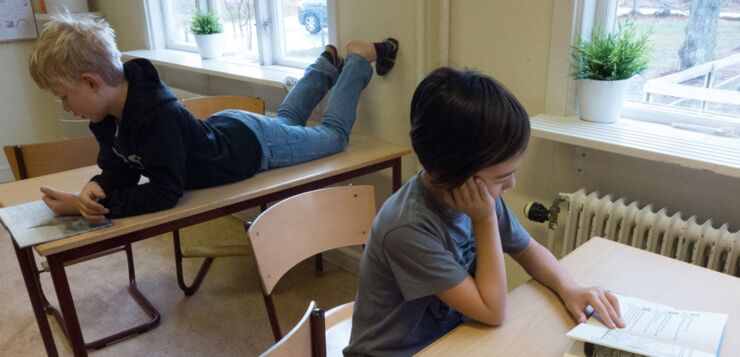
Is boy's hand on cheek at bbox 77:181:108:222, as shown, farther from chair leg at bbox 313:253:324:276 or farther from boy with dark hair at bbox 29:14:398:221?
chair leg at bbox 313:253:324:276

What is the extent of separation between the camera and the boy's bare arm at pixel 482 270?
92 cm

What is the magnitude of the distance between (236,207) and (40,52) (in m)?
0.67

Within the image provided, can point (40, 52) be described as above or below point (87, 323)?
above

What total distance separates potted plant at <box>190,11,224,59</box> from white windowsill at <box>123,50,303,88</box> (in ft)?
0.20

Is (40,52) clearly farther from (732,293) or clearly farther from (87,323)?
(732,293)

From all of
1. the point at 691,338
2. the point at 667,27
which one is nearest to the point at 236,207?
the point at 691,338

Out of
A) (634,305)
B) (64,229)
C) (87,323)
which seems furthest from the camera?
(87,323)

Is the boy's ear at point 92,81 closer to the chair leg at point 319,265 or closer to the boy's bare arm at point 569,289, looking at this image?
the boy's bare arm at point 569,289

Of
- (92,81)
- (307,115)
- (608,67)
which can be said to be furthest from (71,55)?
(608,67)

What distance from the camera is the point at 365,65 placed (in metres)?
2.08

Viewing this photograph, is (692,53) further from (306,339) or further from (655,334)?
(306,339)

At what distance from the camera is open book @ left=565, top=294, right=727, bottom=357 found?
0.82 meters

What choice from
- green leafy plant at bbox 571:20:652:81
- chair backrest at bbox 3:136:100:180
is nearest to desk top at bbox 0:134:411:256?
chair backrest at bbox 3:136:100:180

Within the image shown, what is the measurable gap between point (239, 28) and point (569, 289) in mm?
2565
